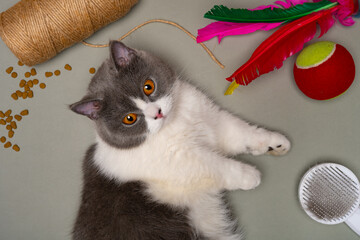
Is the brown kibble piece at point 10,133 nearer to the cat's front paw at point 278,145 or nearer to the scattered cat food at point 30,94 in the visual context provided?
the scattered cat food at point 30,94

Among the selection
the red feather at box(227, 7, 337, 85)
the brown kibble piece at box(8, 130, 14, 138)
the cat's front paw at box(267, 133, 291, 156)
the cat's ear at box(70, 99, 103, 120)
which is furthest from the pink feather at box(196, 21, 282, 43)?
the brown kibble piece at box(8, 130, 14, 138)

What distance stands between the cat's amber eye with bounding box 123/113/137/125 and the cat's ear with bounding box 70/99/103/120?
0.11 meters

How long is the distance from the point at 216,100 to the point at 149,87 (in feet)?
1.79

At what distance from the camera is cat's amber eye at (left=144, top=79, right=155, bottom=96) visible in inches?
44.2

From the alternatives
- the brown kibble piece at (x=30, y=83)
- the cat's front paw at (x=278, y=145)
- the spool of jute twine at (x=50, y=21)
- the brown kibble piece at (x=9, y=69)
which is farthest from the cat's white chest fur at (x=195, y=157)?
the brown kibble piece at (x=9, y=69)

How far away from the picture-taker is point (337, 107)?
1.46 meters

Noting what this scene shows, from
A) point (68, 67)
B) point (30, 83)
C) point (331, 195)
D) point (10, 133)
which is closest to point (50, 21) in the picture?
point (68, 67)

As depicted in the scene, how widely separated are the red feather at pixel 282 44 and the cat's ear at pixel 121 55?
51 cm

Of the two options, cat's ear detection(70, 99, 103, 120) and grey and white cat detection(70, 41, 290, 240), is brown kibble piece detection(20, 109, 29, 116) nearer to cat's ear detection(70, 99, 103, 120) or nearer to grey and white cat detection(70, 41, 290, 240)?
grey and white cat detection(70, 41, 290, 240)

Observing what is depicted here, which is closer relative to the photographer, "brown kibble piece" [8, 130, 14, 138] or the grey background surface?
the grey background surface

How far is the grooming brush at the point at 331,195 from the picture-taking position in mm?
1298

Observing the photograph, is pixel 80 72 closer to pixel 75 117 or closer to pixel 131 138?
pixel 75 117

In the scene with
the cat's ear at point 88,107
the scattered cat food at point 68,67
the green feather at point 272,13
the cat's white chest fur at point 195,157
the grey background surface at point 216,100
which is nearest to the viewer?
the cat's ear at point 88,107

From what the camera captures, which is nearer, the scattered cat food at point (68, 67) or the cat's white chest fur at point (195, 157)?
the cat's white chest fur at point (195, 157)
